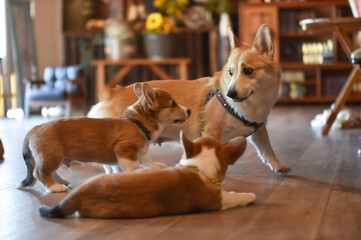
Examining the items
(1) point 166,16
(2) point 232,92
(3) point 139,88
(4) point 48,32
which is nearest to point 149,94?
(3) point 139,88

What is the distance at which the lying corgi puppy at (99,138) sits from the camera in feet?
7.11

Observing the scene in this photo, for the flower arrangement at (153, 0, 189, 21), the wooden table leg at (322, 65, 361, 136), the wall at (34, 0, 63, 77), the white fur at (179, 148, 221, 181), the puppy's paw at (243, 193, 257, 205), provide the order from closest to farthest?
1. the white fur at (179, 148, 221, 181)
2. the puppy's paw at (243, 193, 257, 205)
3. the wooden table leg at (322, 65, 361, 136)
4. the flower arrangement at (153, 0, 189, 21)
5. the wall at (34, 0, 63, 77)

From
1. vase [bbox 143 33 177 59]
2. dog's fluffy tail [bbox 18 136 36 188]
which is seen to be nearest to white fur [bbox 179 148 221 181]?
dog's fluffy tail [bbox 18 136 36 188]

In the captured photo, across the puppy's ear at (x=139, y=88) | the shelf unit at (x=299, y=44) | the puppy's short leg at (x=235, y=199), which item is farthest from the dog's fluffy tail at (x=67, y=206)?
the shelf unit at (x=299, y=44)

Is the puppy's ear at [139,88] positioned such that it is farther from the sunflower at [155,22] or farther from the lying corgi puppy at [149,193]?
the sunflower at [155,22]

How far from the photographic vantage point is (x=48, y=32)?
8.16 metres

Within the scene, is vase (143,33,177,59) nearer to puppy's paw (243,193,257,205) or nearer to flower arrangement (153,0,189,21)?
flower arrangement (153,0,189,21)

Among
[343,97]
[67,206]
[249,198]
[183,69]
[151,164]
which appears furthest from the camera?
[183,69]

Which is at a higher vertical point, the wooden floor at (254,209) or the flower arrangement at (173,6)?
the flower arrangement at (173,6)

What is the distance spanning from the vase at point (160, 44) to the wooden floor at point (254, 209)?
161 inches

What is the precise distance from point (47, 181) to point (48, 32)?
6.33m

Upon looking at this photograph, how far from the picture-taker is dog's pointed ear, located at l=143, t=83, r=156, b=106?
2201mm

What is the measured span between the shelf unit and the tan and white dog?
16.0ft

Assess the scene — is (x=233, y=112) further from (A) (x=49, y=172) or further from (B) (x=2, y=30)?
(B) (x=2, y=30)
